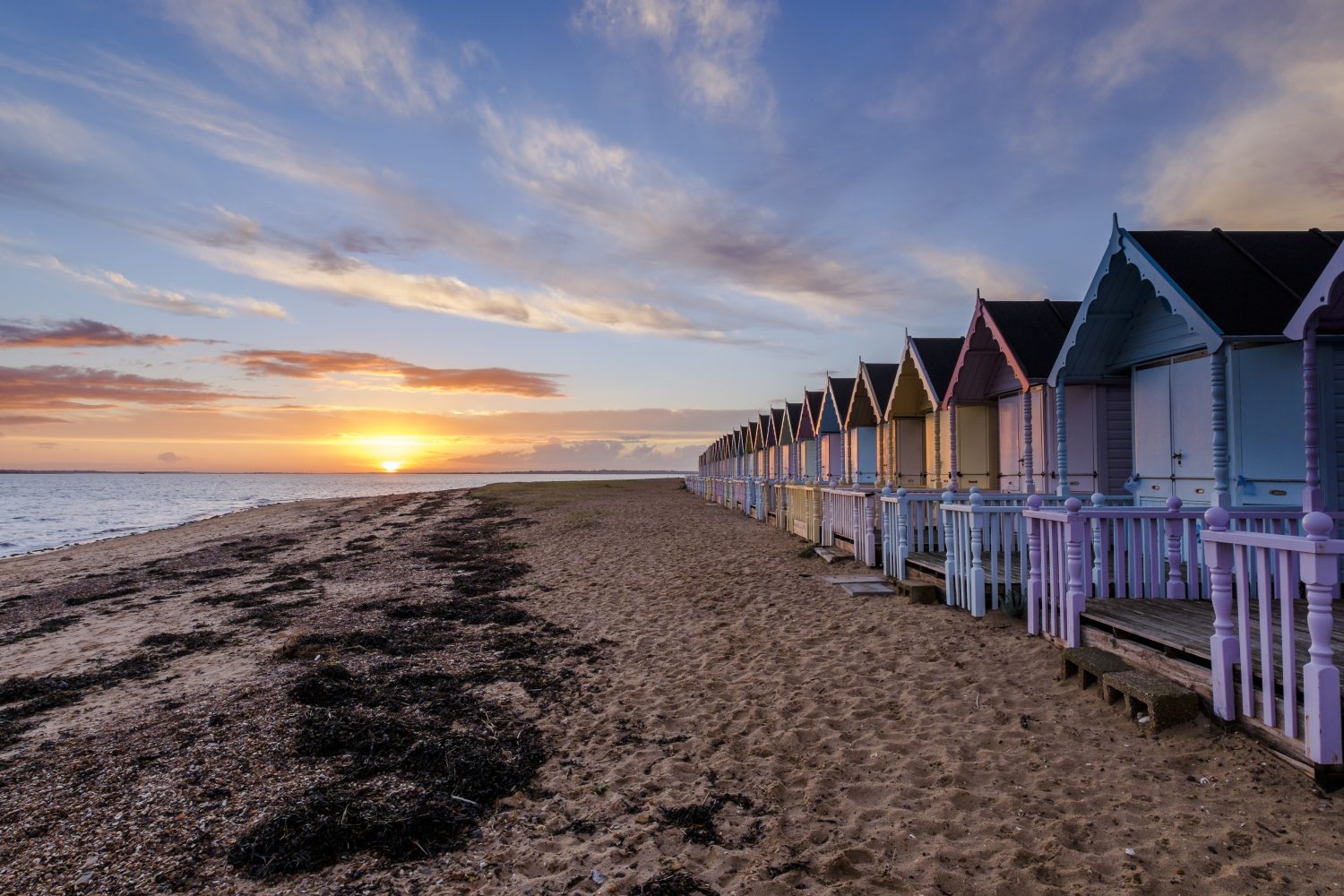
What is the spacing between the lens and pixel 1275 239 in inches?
343

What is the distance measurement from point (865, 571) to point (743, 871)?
A: 27.6ft

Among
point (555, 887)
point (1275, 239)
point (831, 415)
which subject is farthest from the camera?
point (831, 415)

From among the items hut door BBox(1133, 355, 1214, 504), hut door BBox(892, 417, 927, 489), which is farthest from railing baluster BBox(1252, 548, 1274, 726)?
hut door BBox(892, 417, 927, 489)

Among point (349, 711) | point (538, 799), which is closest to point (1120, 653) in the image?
point (538, 799)

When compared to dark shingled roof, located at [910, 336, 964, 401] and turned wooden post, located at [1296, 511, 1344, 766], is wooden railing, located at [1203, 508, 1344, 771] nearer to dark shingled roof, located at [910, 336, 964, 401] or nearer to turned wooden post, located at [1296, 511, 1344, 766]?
turned wooden post, located at [1296, 511, 1344, 766]

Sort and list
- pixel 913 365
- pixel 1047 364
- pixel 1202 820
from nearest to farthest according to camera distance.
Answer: pixel 1202 820 < pixel 1047 364 < pixel 913 365

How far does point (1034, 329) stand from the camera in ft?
38.6

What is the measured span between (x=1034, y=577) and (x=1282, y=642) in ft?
8.74

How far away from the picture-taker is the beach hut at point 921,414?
15242mm

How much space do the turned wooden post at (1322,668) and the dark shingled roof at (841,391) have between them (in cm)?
1864

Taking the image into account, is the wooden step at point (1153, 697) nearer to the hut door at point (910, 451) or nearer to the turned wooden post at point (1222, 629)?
the turned wooden post at point (1222, 629)

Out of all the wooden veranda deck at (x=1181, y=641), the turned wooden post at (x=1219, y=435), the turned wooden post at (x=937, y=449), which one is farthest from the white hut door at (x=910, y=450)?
the wooden veranda deck at (x=1181, y=641)

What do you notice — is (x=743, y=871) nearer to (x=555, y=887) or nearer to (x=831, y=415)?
(x=555, y=887)

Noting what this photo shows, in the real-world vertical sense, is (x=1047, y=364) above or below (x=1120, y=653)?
above
